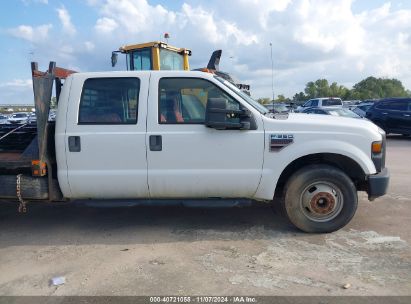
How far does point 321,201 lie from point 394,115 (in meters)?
13.4

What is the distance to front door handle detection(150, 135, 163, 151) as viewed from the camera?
14.8 feet

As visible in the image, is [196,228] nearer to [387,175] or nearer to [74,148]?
[74,148]

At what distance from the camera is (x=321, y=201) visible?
4.63m

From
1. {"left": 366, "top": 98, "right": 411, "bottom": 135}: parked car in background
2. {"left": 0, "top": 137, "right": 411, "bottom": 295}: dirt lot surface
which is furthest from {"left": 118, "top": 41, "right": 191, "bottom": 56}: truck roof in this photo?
{"left": 366, "top": 98, "right": 411, "bottom": 135}: parked car in background

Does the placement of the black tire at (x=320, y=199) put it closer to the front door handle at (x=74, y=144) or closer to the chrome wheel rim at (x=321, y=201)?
the chrome wheel rim at (x=321, y=201)

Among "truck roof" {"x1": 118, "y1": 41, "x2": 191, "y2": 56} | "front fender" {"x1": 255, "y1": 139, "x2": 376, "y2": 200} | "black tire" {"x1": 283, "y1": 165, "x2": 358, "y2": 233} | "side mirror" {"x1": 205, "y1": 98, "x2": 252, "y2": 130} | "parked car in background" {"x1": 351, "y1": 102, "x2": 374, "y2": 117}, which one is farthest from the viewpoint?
"parked car in background" {"x1": 351, "y1": 102, "x2": 374, "y2": 117}

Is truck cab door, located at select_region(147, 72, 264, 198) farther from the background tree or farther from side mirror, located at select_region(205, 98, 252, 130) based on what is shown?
the background tree

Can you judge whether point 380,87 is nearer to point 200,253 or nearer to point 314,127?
point 314,127

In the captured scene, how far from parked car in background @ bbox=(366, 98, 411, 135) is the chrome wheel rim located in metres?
13.0

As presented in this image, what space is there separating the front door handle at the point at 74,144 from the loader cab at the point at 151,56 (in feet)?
23.3

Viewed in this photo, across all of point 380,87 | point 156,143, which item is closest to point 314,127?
point 156,143

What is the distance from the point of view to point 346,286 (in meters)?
3.42

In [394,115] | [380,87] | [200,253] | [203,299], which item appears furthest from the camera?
[380,87]

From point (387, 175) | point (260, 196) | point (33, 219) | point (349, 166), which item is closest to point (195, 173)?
point (260, 196)
